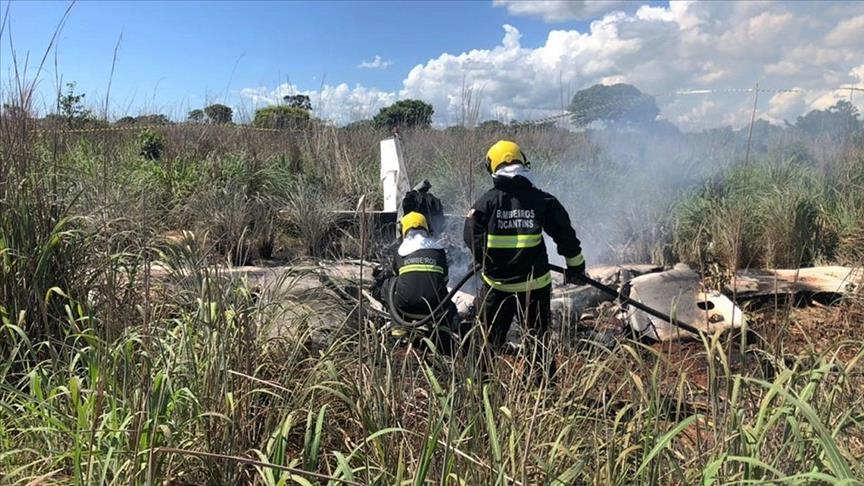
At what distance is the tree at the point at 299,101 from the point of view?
33.7ft

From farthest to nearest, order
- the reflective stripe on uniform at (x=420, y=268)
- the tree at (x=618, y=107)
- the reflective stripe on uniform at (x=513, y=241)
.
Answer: the tree at (x=618, y=107) → the reflective stripe on uniform at (x=420, y=268) → the reflective stripe on uniform at (x=513, y=241)

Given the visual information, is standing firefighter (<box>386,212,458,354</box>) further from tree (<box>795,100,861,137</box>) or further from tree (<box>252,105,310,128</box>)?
tree (<box>795,100,861,137</box>)

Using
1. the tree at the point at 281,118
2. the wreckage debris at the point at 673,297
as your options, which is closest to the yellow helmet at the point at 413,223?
the wreckage debris at the point at 673,297

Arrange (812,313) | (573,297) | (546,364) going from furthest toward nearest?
(573,297) < (812,313) < (546,364)

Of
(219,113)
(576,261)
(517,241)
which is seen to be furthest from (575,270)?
(219,113)

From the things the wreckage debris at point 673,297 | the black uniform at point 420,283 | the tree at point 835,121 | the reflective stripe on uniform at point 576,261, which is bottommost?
the wreckage debris at point 673,297

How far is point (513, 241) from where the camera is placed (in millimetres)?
4285

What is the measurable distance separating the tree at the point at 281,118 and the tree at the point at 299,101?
1.02ft

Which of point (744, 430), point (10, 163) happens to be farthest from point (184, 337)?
point (744, 430)

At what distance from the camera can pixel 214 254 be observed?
2.83 metres

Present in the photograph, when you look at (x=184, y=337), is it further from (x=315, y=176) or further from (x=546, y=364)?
(x=315, y=176)

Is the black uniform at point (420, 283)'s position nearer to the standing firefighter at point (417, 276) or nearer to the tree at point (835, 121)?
the standing firefighter at point (417, 276)

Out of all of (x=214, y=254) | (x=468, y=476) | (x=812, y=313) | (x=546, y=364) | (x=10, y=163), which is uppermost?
(x=10, y=163)

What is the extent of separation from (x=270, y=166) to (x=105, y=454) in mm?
7217
